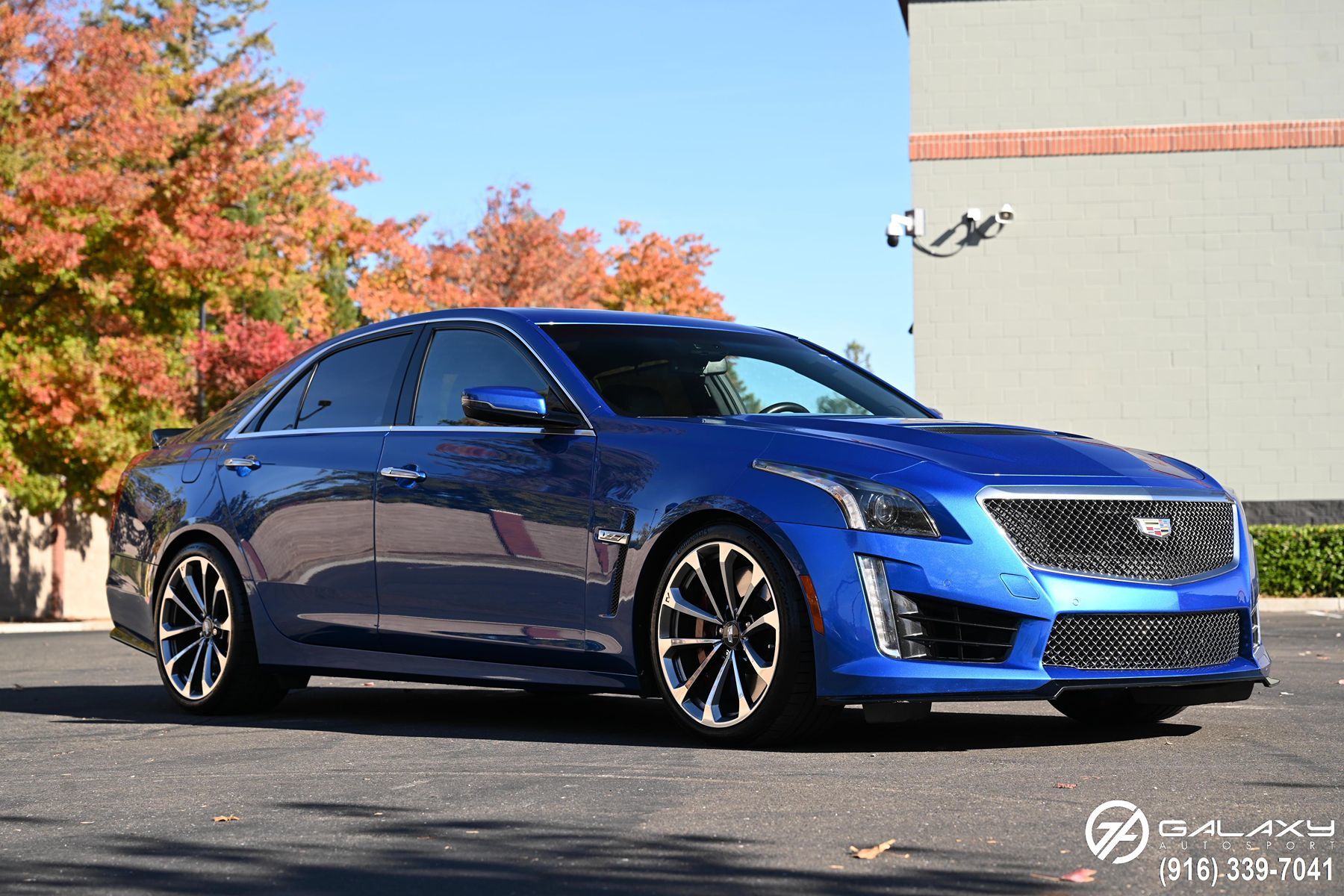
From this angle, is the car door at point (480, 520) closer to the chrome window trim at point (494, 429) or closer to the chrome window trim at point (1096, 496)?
the chrome window trim at point (494, 429)

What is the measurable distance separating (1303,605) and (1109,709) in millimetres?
12926

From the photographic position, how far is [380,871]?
423 centimetres

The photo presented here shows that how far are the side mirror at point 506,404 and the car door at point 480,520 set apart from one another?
0.54 ft

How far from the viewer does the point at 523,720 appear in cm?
771

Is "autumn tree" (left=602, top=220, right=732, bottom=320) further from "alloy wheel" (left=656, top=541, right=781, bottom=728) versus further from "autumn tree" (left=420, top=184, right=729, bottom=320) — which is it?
"alloy wheel" (left=656, top=541, right=781, bottom=728)

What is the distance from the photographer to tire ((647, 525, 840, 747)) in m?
6.07

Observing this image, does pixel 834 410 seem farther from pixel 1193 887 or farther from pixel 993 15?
pixel 993 15

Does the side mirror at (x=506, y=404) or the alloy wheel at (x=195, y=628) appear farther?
the alloy wheel at (x=195, y=628)

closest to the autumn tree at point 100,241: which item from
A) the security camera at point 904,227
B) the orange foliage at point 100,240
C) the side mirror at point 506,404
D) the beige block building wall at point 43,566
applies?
the orange foliage at point 100,240

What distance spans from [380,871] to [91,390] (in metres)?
19.9

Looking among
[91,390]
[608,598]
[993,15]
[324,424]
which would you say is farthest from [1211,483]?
[91,390]

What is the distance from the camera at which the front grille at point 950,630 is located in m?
5.96

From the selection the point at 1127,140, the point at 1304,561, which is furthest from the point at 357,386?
the point at 1127,140

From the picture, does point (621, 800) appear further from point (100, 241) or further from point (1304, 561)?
point (100, 241)
